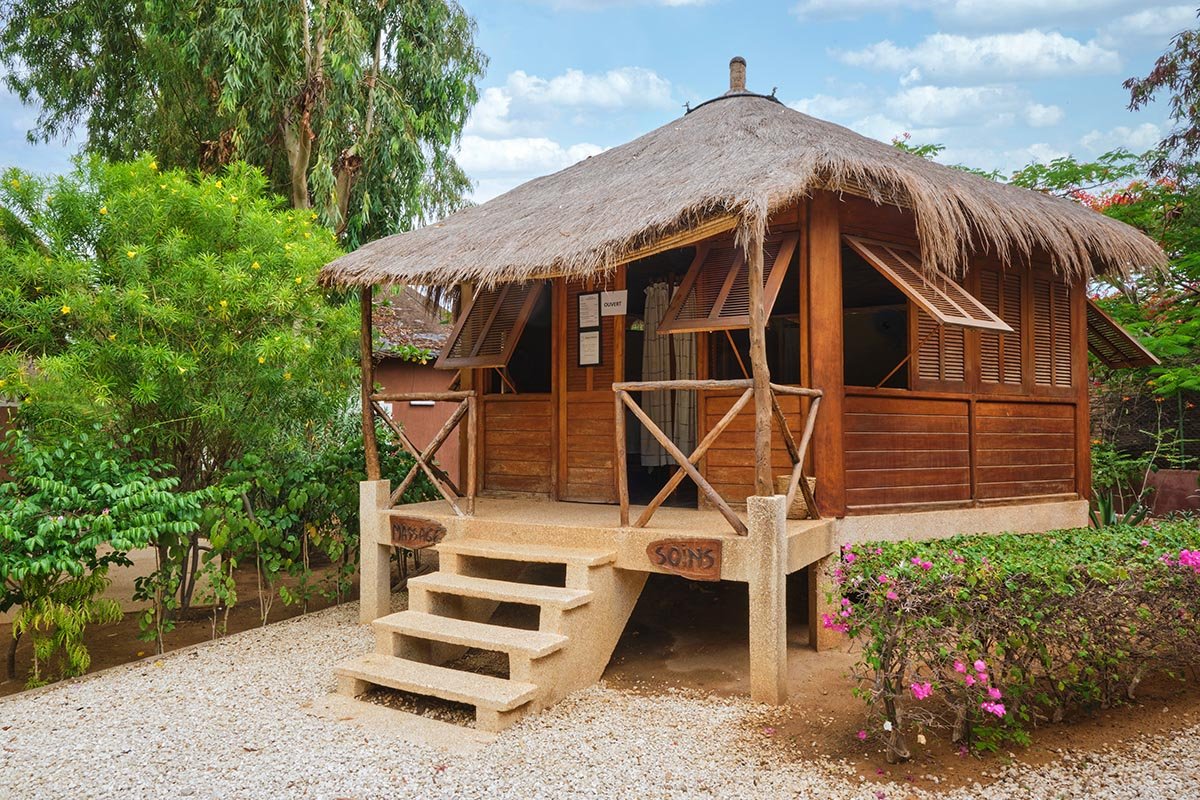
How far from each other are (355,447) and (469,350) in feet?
4.88

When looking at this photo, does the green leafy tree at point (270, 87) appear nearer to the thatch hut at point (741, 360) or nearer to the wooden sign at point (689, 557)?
the thatch hut at point (741, 360)

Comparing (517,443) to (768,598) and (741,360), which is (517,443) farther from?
(768,598)

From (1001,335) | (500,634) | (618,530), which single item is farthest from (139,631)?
(1001,335)

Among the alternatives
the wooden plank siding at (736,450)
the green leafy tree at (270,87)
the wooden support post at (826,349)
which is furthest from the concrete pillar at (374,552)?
the green leafy tree at (270,87)

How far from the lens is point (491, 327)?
274 inches

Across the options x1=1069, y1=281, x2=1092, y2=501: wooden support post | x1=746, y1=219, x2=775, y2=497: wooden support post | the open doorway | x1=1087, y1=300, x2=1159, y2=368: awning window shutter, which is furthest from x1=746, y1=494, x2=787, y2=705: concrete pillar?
x1=1087, y1=300, x2=1159, y2=368: awning window shutter

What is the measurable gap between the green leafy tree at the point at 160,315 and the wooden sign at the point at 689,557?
132 inches

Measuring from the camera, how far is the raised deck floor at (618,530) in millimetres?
4688

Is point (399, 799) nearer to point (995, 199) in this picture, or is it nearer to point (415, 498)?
point (415, 498)

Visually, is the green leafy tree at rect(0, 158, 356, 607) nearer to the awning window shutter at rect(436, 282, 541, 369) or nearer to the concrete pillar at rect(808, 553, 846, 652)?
the awning window shutter at rect(436, 282, 541, 369)

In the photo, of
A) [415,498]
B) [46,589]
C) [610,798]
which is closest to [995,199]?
[610,798]

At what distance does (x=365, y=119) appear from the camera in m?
12.0

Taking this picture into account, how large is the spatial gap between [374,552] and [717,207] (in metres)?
3.58

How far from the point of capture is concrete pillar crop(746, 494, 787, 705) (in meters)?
4.37
